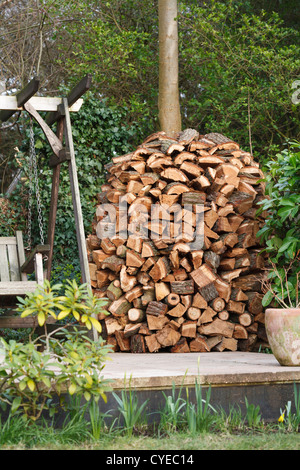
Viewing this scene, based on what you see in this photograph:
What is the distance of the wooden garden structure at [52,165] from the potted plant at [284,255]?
1.37 metres

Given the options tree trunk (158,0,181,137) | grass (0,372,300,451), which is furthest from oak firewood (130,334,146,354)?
tree trunk (158,0,181,137)

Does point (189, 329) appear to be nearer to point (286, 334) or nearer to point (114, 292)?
point (114, 292)

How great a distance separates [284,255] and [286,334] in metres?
1.09

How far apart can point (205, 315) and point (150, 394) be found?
66.2 inches

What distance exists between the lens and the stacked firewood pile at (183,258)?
4.11 metres

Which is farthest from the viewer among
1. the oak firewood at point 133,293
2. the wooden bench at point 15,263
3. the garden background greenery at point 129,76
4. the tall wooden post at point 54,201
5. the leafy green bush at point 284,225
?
the garden background greenery at point 129,76

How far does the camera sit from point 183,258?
4152 millimetres

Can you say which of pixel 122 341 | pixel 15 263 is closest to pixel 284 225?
pixel 122 341

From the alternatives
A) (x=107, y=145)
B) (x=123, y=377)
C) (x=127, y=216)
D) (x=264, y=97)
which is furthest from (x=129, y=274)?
(x=264, y=97)

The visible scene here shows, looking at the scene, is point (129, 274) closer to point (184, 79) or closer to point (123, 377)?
point (123, 377)

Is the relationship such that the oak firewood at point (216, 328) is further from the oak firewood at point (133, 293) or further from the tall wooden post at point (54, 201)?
the tall wooden post at point (54, 201)

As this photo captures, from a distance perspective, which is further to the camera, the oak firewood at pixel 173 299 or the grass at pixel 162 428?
the oak firewood at pixel 173 299

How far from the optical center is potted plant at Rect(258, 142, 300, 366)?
9.61 feet

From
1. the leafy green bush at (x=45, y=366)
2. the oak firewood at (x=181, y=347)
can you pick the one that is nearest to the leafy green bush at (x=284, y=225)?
the oak firewood at (x=181, y=347)
